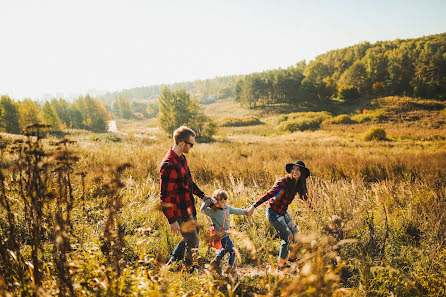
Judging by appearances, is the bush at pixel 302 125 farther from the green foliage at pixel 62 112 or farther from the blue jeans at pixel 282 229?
the green foliage at pixel 62 112

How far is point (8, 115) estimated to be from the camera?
3369cm

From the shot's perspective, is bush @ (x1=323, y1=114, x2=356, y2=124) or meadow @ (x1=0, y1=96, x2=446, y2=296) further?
bush @ (x1=323, y1=114, x2=356, y2=124)

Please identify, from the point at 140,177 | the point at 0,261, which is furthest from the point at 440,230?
the point at 140,177

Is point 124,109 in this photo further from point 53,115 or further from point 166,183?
point 166,183

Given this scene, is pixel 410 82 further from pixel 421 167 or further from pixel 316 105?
pixel 421 167

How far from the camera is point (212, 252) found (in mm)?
3379

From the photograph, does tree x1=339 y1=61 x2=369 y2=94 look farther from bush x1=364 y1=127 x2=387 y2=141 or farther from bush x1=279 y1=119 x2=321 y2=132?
bush x1=364 y1=127 x2=387 y2=141

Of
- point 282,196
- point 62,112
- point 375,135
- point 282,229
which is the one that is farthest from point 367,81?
point 62,112

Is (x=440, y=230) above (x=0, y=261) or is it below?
below

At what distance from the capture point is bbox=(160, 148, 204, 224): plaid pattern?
2.59m

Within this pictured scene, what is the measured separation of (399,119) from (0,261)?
4502 centimetres

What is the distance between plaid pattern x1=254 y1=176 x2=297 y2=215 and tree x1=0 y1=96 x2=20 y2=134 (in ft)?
152

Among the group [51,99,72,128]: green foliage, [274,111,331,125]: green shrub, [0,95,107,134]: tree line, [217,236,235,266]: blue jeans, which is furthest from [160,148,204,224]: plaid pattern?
[51,99,72,128]: green foliage

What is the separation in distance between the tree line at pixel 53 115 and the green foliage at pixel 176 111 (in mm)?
14957
